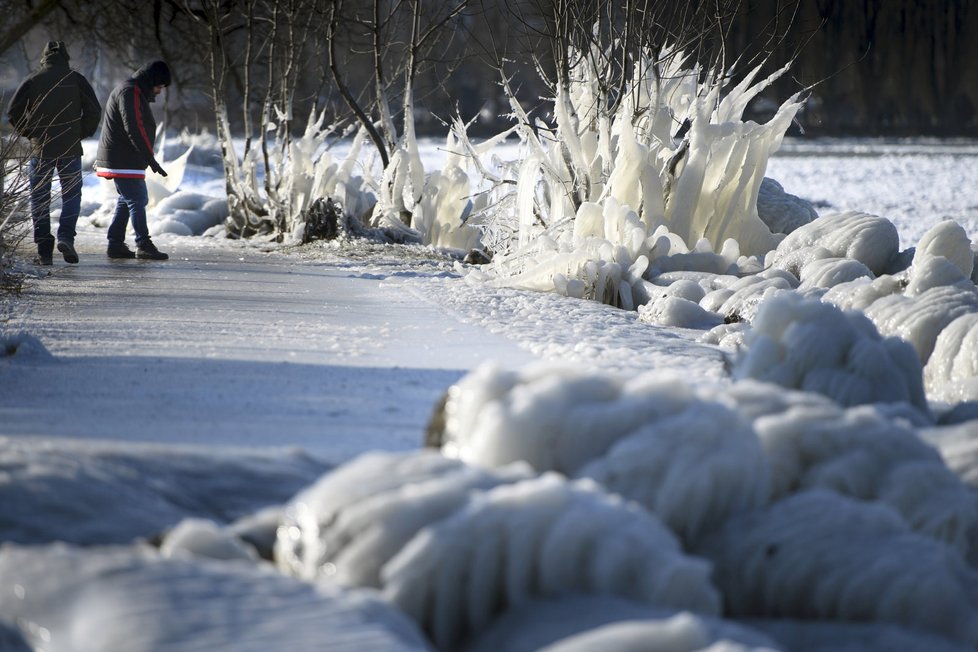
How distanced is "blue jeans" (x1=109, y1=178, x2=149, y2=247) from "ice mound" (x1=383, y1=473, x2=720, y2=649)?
6656 mm

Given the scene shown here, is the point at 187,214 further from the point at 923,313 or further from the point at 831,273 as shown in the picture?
the point at 923,313

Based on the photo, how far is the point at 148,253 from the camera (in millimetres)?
7641

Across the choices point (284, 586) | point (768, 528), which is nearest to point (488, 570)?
point (284, 586)

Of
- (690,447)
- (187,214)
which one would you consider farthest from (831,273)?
(187,214)

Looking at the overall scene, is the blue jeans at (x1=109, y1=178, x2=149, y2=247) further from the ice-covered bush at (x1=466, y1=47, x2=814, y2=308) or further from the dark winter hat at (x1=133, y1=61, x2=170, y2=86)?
the ice-covered bush at (x1=466, y1=47, x2=814, y2=308)

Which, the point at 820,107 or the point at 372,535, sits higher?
the point at 820,107

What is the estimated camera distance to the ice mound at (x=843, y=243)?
6.12 m

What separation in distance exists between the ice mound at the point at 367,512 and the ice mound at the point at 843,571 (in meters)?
0.37

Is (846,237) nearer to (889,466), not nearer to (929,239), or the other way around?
(929,239)

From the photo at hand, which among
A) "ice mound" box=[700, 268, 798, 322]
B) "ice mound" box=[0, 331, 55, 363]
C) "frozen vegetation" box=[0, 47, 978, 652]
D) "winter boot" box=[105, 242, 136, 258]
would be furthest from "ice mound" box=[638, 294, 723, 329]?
"winter boot" box=[105, 242, 136, 258]

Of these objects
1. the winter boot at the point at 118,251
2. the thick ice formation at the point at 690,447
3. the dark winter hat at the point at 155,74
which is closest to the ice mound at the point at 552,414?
the thick ice formation at the point at 690,447

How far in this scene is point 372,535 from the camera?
5.16 feet

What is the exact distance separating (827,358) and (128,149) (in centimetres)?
645

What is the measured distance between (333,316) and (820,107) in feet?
110
